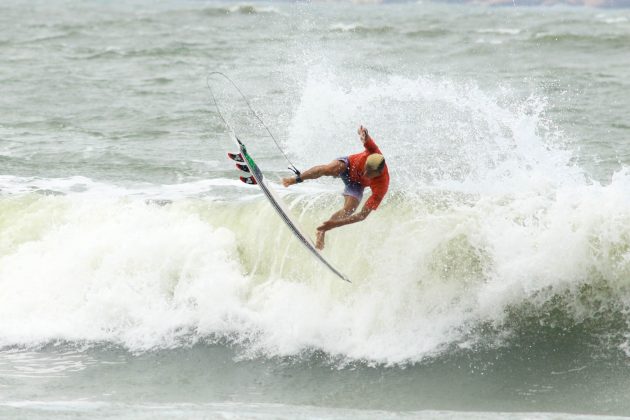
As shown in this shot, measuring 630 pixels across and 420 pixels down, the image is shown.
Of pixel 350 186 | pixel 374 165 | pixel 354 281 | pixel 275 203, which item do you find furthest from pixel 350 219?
pixel 354 281

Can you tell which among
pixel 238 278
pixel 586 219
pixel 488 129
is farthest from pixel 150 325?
pixel 488 129

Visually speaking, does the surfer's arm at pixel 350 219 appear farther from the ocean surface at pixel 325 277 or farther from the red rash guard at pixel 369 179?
the ocean surface at pixel 325 277

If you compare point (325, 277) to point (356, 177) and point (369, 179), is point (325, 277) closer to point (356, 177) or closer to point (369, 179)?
point (356, 177)

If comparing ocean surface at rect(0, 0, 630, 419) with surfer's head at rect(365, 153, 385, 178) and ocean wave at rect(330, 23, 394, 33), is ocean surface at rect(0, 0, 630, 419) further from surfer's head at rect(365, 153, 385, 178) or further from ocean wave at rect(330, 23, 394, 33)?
ocean wave at rect(330, 23, 394, 33)

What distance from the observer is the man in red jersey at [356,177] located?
953 centimetres

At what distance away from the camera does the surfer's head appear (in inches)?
372

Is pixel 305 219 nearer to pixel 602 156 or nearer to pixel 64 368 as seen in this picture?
pixel 64 368

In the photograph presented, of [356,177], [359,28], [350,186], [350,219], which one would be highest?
[356,177]

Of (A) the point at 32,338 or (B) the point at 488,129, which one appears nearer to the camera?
(A) the point at 32,338

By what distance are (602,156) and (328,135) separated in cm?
469

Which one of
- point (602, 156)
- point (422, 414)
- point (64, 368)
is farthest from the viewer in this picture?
point (602, 156)

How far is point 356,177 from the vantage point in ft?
32.4

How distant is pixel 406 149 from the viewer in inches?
629

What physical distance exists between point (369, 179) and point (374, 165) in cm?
27
